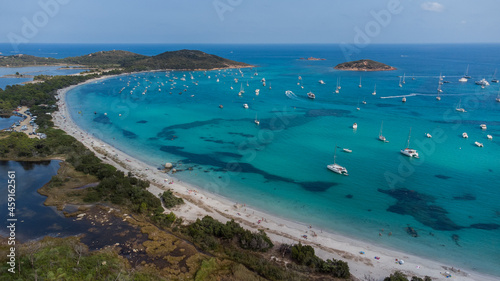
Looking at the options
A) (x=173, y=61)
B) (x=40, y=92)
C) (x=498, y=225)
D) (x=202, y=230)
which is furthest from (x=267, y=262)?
(x=173, y=61)

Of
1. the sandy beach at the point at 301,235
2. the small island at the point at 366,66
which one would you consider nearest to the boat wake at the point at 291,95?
the sandy beach at the point at 301,235

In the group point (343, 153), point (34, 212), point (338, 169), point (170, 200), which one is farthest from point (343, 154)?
point (34, 212)

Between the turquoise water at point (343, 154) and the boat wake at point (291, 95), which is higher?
the boat wake at point (291, 95)

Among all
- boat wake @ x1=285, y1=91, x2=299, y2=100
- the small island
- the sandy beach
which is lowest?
the sandy beach

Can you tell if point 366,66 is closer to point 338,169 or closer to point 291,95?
point 291,95

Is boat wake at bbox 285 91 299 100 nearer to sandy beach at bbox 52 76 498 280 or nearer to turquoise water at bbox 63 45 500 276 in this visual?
turquoise water at bbox 63 45 500 276

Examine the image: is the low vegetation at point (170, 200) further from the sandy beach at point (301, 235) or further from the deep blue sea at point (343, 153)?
the deep blue sea at point (343, 153)

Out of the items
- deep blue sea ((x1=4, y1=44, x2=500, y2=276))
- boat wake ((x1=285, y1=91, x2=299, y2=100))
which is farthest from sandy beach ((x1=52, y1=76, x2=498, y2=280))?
boat wake ((x1=285, y1=91, x2=299, y2=100))
